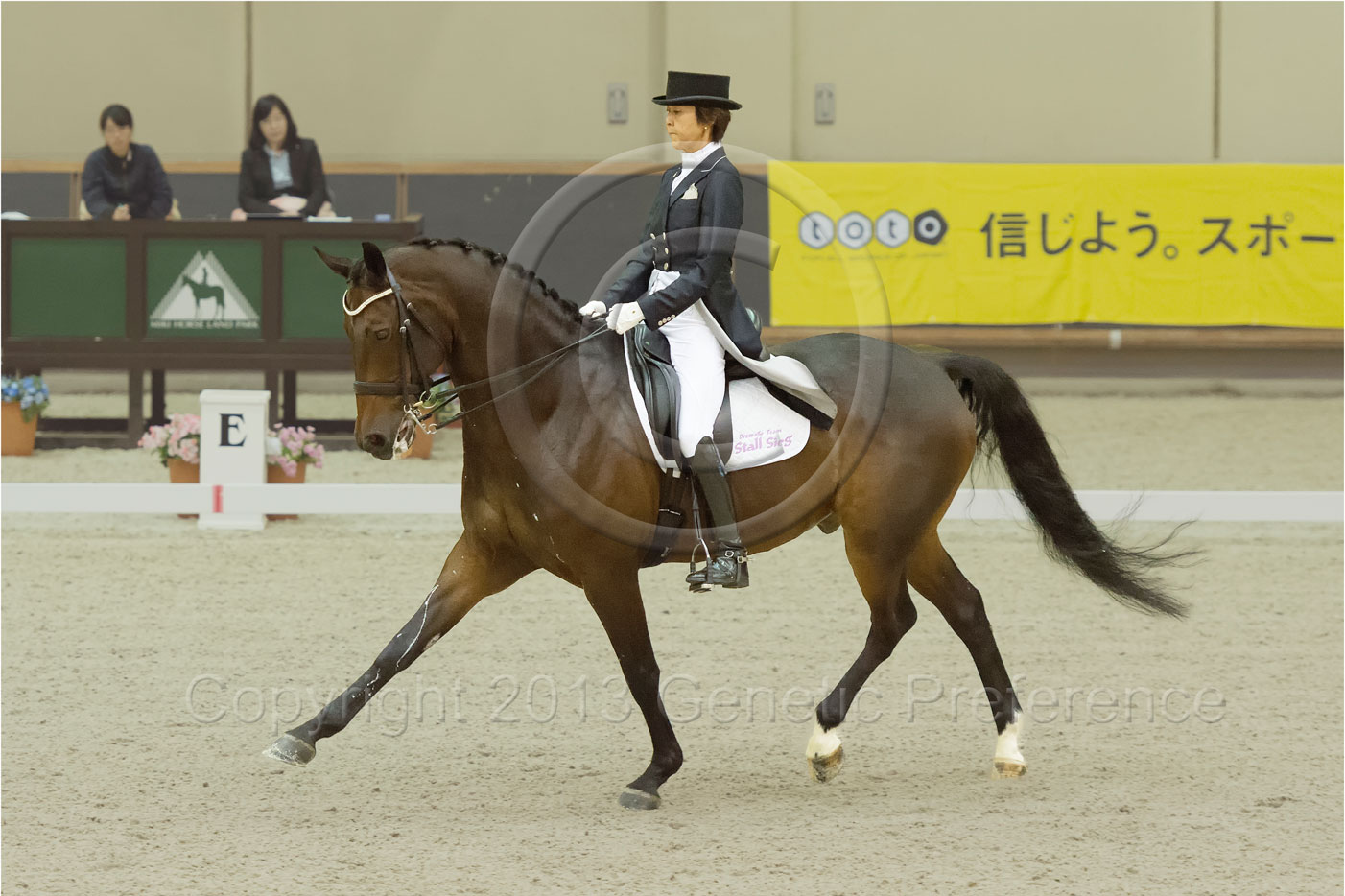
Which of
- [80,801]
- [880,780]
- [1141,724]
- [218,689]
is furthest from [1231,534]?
[80,801]

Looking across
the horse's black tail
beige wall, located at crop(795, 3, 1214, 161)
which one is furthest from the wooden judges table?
the horse's black tail

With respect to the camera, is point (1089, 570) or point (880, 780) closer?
point (880, 780)

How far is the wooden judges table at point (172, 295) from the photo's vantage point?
9.66 m

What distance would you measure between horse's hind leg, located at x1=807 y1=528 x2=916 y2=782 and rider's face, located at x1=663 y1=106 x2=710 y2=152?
108cm

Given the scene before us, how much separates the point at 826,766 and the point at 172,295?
22.4 feet

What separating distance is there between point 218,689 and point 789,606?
90.8 inches

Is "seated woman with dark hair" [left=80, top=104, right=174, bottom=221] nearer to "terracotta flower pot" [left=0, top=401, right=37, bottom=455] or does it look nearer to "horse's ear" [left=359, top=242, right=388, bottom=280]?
"terracotta flower pot" [left=0, top=401, right=37, bottom=455]

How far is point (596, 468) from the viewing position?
3947 mm

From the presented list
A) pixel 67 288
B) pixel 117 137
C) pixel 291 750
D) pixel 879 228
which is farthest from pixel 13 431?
pixel 291 750

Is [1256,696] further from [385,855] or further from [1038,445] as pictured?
[385,855]

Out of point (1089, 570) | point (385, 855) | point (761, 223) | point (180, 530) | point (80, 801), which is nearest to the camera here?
point (385, 855)

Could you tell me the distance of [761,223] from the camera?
1228 cm

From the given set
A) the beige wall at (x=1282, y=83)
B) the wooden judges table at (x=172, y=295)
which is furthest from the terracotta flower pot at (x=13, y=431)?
the beige wall at (x=1282, y=83)

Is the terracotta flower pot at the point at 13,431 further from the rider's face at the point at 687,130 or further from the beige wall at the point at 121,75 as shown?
the rider's face at the point at 687,130
